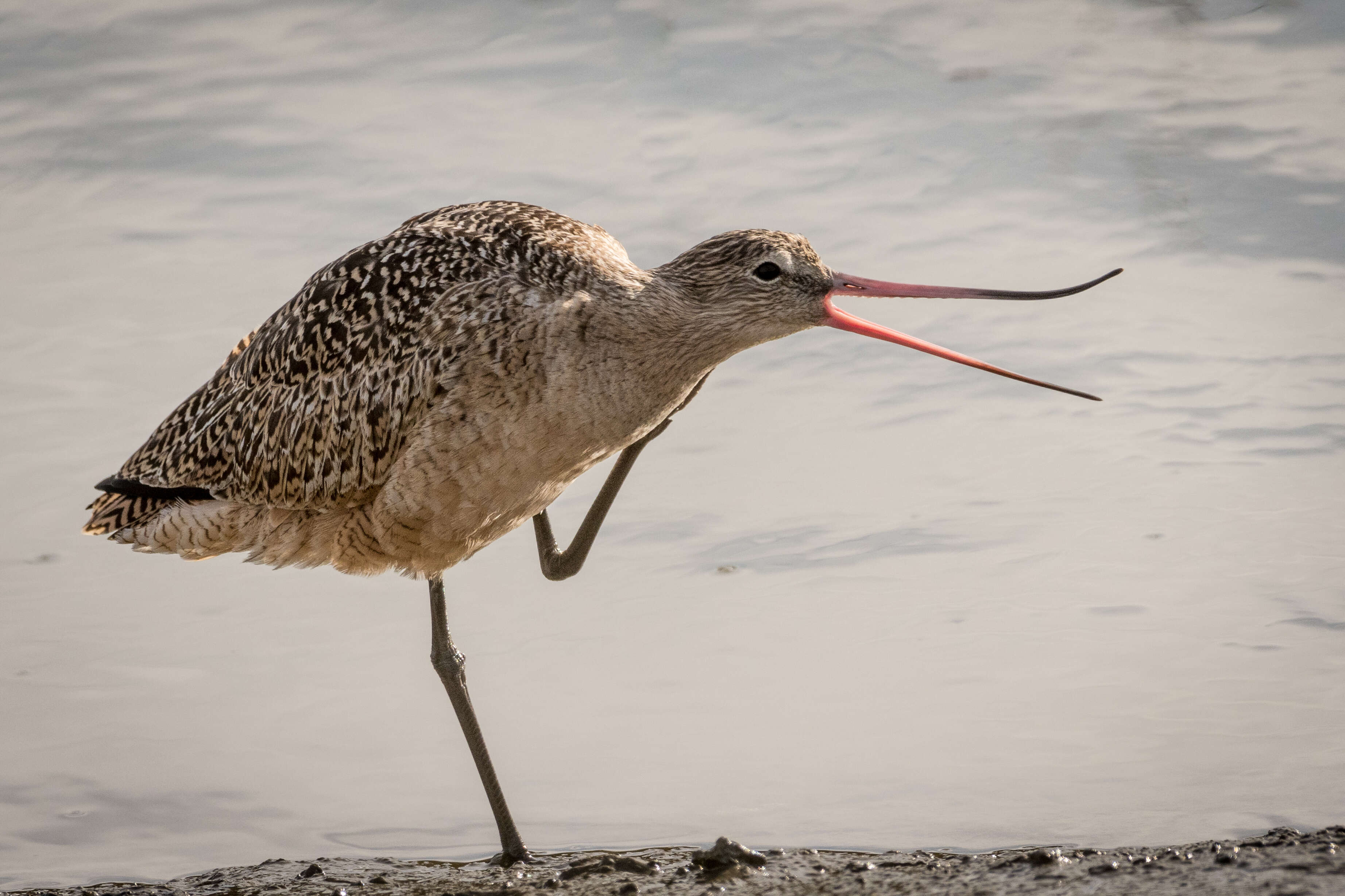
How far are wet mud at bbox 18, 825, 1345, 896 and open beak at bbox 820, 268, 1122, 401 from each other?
130 cm

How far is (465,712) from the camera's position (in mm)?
5684

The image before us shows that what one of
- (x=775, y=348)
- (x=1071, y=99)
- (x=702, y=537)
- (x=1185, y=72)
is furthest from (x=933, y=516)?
(x=1185, y=72)

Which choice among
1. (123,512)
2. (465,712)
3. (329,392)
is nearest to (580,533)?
(465,712)

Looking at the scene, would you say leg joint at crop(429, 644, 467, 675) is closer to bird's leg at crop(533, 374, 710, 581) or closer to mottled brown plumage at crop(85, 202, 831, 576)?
mottled brown plumage at crop(85, 202, 831, 576)

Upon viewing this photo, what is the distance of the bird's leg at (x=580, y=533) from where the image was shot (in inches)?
248

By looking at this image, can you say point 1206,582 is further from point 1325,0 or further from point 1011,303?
point 1325,0

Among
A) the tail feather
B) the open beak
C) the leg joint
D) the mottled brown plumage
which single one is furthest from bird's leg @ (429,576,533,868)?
the open beak

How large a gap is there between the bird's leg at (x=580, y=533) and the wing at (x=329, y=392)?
101 cm

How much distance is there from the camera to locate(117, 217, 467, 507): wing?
5270 mm

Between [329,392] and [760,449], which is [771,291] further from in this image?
[760,449]

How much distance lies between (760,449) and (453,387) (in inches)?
104

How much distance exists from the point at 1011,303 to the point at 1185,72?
309cm

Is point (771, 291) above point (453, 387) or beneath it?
above

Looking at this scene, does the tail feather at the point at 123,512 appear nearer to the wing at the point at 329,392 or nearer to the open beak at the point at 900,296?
the wing at the point at 329,392
